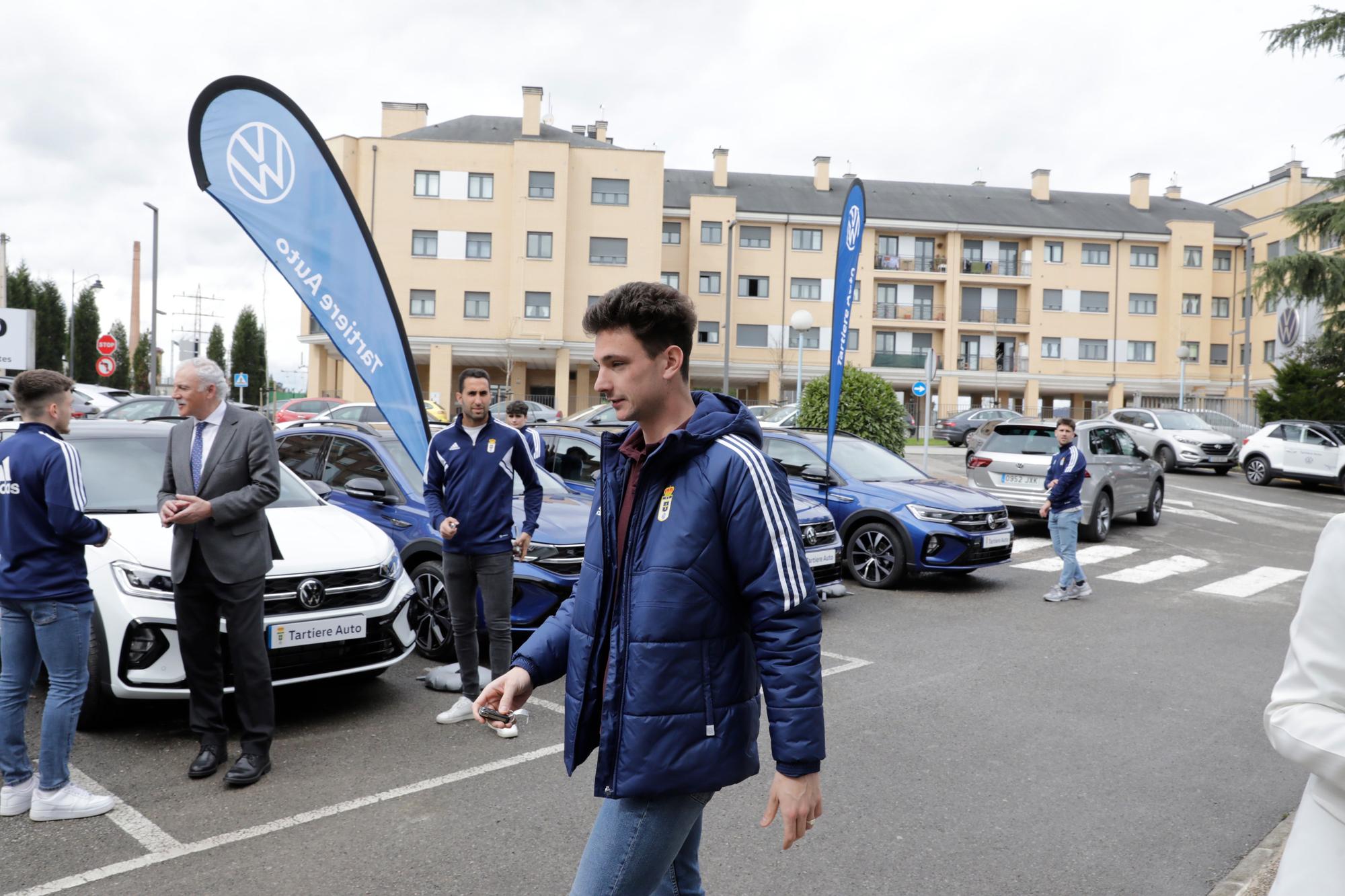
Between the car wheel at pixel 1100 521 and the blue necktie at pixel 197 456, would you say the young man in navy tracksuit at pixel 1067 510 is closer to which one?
the car wheel at pixel 1100 521

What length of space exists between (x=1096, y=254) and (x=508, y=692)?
200 feet

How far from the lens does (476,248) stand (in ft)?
152

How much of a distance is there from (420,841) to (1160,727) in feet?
14.2

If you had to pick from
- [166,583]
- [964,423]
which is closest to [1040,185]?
[964,423]

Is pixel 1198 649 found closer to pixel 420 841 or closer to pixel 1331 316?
pixel 420 841

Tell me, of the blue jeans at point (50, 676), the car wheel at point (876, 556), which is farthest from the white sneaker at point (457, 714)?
the car wheel at point (876, 556)

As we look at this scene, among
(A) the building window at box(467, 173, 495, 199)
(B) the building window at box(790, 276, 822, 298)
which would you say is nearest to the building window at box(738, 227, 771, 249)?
(B) the building window at box(790, 276, 822, 298)

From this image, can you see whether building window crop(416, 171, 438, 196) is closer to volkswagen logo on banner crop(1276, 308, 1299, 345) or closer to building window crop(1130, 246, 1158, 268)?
volkswagen logo on banner crop(1276, 308, 1299, 345)

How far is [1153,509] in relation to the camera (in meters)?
16.6

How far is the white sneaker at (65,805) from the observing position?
13.8ft

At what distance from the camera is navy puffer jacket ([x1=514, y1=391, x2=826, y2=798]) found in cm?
224

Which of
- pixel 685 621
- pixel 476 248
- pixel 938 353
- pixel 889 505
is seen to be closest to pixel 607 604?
pixel 685 621

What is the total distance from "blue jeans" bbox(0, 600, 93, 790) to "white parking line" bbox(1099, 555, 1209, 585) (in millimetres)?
10673

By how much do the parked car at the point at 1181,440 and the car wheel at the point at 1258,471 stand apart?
1939 mm
